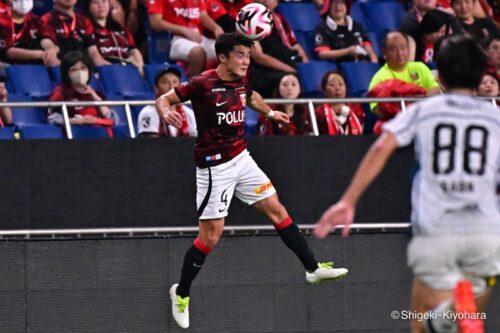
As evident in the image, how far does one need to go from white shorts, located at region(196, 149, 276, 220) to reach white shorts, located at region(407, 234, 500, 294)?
146 inches

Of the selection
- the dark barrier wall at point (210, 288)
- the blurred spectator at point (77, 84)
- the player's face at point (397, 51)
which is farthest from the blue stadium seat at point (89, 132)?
the player's face at point (397, 51)

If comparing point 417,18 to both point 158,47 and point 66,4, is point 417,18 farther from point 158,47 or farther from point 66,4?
point 66,4

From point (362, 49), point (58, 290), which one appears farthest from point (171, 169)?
point (362, 49)

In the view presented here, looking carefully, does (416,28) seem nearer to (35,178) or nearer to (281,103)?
(281,103)

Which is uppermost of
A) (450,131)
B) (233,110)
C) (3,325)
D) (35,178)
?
(450,131)

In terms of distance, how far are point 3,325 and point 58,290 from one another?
0.57 m

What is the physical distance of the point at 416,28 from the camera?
15586 mm

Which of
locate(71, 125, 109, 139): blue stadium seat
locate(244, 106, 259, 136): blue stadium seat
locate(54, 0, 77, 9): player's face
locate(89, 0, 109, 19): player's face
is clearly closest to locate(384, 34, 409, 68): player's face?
locate(244, 106, 259, 136): blue stadium seat

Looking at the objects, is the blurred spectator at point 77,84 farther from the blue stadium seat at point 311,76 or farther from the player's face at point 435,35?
the player's face at point 435,35

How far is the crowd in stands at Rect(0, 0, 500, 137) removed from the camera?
13109 millimetres

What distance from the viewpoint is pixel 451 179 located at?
7.34 meters

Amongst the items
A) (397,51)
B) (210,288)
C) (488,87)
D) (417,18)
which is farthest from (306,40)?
(210,288)

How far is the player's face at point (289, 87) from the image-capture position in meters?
13.6

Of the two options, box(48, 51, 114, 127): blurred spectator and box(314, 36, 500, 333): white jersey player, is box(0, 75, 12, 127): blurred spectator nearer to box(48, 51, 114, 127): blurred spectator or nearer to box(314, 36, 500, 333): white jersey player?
box(48, 51, 114, 127): blurred spectator
